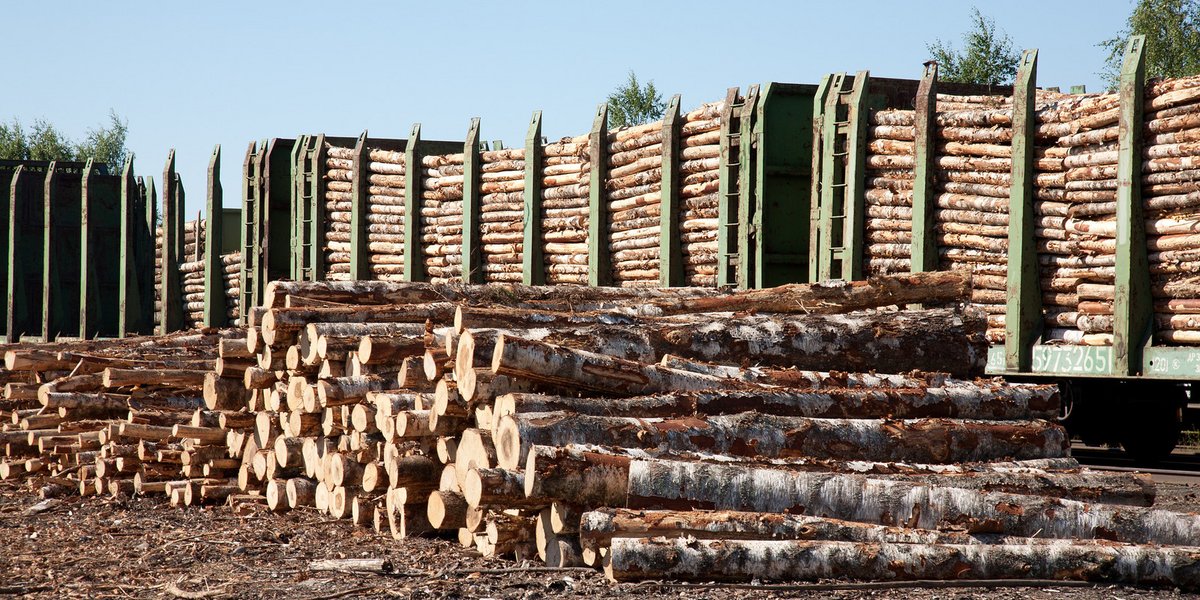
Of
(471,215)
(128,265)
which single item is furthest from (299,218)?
(128,265)

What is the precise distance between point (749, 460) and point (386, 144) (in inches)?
439

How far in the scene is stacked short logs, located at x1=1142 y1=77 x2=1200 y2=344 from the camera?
8211 mm

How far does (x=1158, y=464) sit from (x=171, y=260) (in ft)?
45.7

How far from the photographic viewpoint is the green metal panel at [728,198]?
34.2 ft

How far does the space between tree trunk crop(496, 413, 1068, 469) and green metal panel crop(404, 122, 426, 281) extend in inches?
343

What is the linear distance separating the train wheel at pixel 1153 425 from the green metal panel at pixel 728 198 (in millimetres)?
3429

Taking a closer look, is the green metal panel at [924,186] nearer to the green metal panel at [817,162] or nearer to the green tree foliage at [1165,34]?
the green metal panel at [817,162]

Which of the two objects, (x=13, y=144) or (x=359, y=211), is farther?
(x=13, y=144)

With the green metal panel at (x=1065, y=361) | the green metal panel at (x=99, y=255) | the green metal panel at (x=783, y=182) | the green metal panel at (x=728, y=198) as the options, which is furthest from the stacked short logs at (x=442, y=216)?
the green metal panel at (x=99, y=255)

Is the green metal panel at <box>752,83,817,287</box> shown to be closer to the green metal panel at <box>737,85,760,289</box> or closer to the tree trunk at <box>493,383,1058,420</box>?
the green metal panel at <box>737,85,760,289</box>

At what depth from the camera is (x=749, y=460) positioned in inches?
212

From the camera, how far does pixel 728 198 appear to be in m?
10.5

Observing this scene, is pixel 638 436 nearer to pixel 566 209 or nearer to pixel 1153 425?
pixel 1153 425

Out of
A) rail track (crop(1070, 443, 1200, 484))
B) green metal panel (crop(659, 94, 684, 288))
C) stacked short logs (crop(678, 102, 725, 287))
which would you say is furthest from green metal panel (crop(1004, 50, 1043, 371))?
green metal panel (crop(659, 94, 684, 288))
